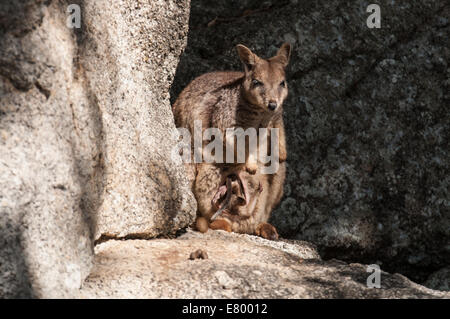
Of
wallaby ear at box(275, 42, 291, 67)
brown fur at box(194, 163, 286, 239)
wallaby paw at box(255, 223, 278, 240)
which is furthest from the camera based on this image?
wallaby ear at box(275, 42, 291, 67)

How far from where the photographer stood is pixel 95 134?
4211 millimetres

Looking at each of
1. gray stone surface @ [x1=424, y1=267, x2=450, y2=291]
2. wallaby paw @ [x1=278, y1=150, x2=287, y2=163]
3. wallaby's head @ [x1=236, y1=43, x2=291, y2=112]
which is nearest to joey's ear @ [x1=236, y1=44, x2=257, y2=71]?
wallaby's head @ [x1=236, y1=43, x2=291, y2=112]

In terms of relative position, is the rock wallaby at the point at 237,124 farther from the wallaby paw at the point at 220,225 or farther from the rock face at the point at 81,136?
the rock face at the point at 81,136

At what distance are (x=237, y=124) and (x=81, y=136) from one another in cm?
239

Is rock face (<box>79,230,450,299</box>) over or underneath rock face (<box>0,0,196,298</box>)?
underneath

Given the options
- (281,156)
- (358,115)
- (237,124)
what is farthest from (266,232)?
(358,115)

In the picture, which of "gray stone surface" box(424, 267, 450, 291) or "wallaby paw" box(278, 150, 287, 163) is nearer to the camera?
"wallaby paw" box(278, 150, 287, 163)

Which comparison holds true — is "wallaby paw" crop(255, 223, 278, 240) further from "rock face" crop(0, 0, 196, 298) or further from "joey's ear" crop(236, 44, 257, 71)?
"joey's ear" crop(236, 44, 257, 71)

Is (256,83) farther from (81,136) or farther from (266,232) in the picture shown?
(81,136)

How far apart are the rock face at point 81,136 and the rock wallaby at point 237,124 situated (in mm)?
656

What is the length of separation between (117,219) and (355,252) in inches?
129

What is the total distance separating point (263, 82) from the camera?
615 centimetres

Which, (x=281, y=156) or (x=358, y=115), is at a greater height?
(x=358, y=115)

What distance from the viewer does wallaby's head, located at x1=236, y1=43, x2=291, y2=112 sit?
6109mm
